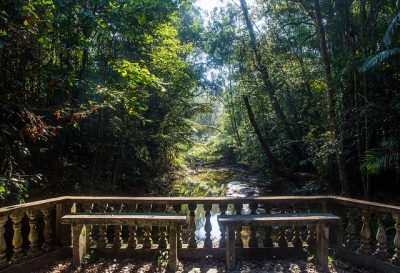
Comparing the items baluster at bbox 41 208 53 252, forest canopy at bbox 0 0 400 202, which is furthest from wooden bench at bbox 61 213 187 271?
forest canopy at bbox 0 0 400 202

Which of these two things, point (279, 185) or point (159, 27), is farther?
point (279, 185)

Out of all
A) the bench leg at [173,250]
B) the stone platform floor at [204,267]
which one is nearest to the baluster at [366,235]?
the stone platform floor at [204,267]

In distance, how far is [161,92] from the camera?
38.3 ft

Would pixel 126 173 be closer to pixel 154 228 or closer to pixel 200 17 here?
pixel 154 228

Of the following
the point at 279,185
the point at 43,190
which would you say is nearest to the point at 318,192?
the point at 279,185

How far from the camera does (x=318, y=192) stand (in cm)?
1072

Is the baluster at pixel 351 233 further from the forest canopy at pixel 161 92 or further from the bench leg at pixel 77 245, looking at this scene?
the bench leg at pixel 77 245

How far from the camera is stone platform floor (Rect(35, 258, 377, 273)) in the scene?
4523mm

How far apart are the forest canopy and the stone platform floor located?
4.46 ft

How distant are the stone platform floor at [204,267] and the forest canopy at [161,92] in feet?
4.46

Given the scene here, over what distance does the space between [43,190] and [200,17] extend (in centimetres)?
2271

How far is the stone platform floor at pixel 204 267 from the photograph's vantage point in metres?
4.52

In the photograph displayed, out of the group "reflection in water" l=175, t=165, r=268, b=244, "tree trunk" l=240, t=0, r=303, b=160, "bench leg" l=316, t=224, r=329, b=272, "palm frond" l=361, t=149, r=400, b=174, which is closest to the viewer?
"bench leg" l=316, t=224, r=329, b=272

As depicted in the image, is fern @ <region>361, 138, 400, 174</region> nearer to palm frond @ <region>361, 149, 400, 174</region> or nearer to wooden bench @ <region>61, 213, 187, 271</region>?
palm frond @ <region>361, 149, 400, 174</region>
